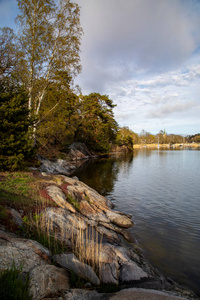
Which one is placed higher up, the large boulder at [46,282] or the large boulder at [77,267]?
the large boulder at [46,282]

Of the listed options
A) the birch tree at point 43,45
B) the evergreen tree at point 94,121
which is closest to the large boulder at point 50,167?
the birch tree at point 43,45

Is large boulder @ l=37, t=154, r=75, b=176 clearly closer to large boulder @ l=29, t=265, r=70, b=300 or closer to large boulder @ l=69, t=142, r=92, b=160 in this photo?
large boulder @ l=29, t=265, r=70, b=300

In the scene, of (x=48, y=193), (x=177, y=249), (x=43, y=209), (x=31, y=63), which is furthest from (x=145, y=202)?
(x=31, y=63)

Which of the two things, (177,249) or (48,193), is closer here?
(177,249)

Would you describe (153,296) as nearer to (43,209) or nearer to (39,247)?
(39,247)

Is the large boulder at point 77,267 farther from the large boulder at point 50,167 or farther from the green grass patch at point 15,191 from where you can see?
the large boulder at point 50,167

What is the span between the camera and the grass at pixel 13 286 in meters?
3.50

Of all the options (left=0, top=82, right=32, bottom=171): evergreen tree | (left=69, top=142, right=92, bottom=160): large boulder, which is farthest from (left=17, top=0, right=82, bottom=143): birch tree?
(left=69, top=142, right=92, bottom=160): large boulder

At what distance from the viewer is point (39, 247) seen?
16.8ft

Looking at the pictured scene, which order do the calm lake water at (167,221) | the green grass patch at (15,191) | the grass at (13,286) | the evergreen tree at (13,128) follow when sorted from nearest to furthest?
the grass at (13,286), the calm lake water at (167,221), the green grass patch at (15,191), the evergreen tree at (13,128)

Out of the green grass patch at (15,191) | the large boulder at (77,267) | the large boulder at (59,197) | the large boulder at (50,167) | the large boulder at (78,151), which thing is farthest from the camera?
the large boulder at (78,151)

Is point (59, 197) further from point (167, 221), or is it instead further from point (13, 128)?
point (167, 221)

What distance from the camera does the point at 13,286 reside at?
3.59 meters

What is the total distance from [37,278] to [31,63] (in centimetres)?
1905
